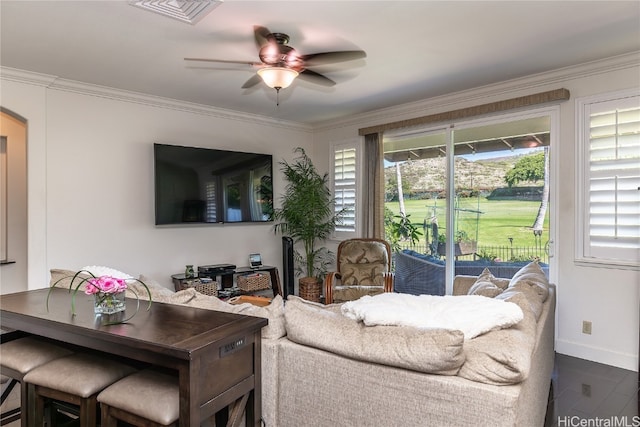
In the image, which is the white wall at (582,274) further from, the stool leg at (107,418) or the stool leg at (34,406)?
the stool leg at (34,406)

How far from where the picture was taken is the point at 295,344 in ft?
6.13

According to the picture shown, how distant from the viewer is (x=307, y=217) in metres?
5.35

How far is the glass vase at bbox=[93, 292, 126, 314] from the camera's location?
190 cm

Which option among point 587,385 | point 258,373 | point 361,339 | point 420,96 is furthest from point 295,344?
point 420,96

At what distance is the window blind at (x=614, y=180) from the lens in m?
3.25

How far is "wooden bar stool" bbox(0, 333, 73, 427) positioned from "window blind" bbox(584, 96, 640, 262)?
4.06m

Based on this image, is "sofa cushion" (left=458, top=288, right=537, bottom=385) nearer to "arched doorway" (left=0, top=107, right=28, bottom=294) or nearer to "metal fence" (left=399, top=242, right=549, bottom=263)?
"metal fence" (left=399, top=242, right=549, bottom=263)

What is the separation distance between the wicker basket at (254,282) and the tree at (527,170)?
3036mm

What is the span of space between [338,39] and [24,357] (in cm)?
278

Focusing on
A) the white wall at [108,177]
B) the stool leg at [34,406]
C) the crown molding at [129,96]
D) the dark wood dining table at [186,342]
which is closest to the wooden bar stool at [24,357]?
the stool leg at [34,406]

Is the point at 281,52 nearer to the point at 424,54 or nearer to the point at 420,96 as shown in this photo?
A: the point at 424,54

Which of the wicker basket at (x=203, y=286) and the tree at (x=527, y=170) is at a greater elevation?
the tree at (x=527, y=170)

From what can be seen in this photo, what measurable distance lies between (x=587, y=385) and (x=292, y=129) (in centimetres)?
454

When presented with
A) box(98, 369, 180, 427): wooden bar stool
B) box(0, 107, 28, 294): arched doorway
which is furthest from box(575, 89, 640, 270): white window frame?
box(0, 107, 28, 294): arched doorway
